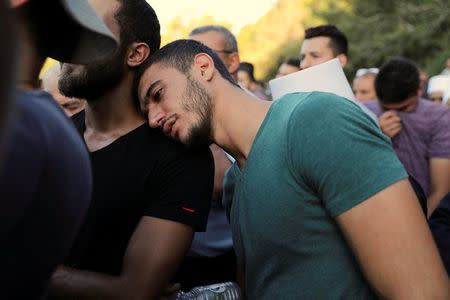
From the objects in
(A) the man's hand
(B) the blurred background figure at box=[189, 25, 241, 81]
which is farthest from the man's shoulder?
(B) the blurred background figure at box=[189, 25, 241, 81]

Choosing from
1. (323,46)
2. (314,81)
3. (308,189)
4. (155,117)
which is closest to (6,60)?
(308,189)

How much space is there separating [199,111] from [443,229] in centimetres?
97

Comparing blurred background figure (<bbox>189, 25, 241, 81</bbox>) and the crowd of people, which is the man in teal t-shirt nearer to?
the crowd of people

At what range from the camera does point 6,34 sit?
87 cm

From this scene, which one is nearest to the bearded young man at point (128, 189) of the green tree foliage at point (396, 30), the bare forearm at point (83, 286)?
the bare forearm at point (83, 286)

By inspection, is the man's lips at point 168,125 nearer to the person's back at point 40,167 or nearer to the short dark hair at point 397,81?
the person's back at point 40,167

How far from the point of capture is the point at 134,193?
2398mm

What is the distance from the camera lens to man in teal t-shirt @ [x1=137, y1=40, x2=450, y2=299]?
193 centimetres

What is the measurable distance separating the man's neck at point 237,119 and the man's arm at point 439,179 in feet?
7.98

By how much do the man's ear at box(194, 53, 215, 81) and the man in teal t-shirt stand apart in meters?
0.18

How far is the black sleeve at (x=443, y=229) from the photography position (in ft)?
8.49

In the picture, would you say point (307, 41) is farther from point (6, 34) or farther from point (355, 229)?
point (6, 34)

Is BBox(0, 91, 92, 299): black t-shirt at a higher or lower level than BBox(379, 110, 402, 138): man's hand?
higher

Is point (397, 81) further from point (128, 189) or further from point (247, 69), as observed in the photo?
point (247, 69)
